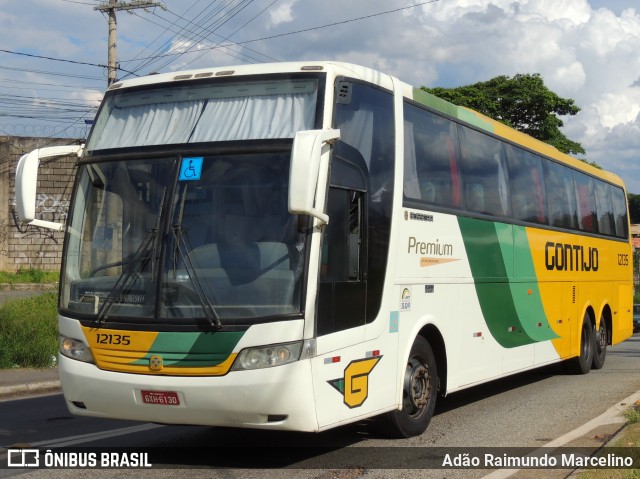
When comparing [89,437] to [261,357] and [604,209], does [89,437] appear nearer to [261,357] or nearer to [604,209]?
[261,357]

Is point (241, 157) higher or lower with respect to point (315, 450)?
higher

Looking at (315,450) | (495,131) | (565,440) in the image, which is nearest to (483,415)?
(565,440)

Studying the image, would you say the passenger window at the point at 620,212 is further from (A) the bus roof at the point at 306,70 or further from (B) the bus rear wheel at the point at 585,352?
(A) the bus roof at the point at 306,70

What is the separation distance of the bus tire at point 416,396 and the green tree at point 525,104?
40027mm

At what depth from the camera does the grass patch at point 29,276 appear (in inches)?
1367

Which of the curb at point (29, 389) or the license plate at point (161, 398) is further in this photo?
the curb at point (29, 389)

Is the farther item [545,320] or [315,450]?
[545,320]

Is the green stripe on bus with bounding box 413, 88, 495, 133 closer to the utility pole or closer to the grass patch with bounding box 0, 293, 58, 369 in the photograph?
the grass patch with bounding box 0, 293, 58, 369

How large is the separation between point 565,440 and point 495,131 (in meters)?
4.51

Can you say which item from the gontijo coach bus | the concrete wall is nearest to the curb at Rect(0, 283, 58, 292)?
the concrete wall

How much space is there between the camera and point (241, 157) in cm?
744

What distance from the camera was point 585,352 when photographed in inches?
603

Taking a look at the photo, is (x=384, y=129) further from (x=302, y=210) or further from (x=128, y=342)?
(x=128, y=342)

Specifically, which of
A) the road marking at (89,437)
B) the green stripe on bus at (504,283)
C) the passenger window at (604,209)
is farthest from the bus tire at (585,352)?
the road marking at (89,437)
